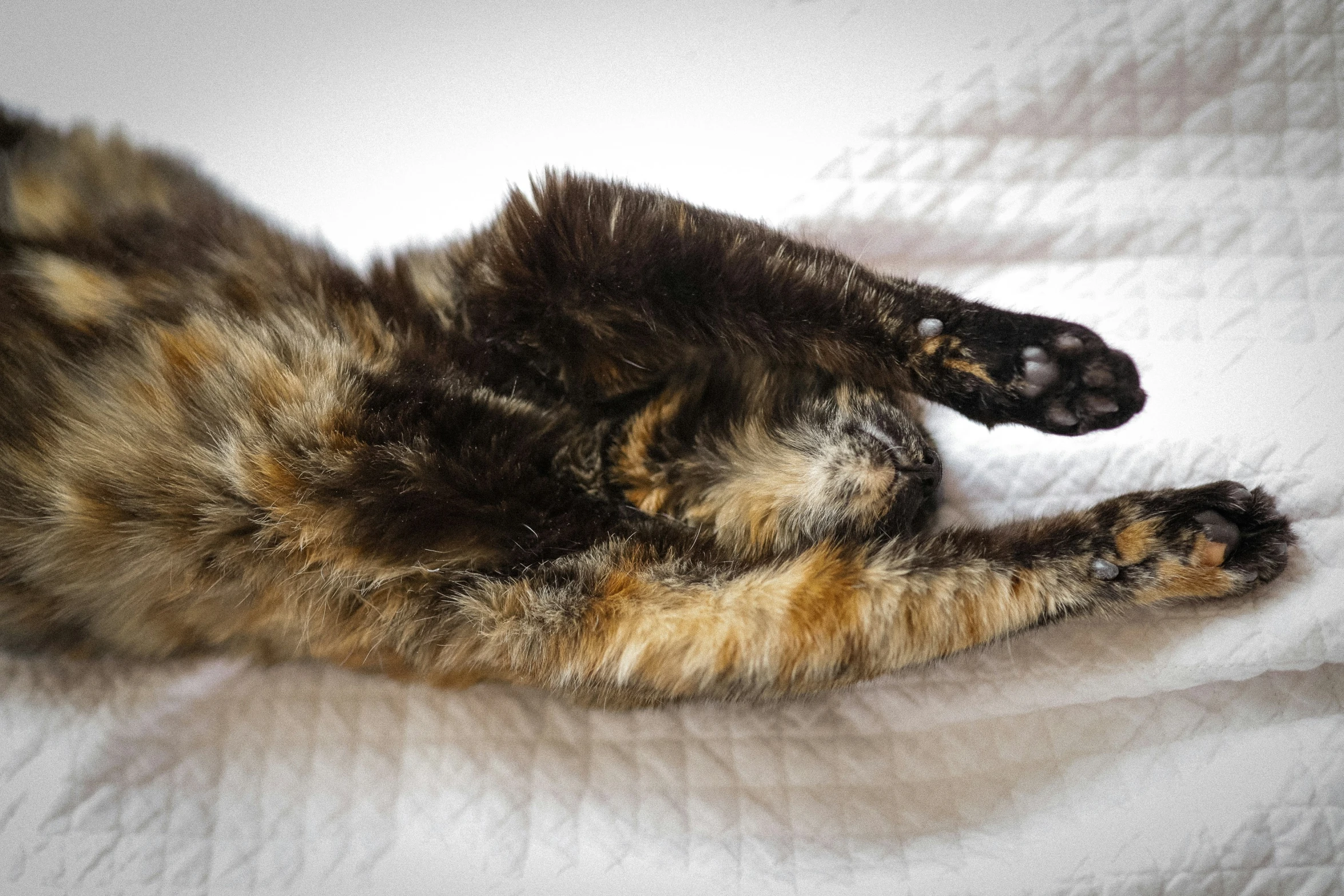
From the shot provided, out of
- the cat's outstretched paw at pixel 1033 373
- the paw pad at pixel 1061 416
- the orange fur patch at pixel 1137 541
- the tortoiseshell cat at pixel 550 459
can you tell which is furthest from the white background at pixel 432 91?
the orange fur patch at pixel 1137 541

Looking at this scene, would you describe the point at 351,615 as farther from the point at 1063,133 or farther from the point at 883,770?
the point at 1063,133

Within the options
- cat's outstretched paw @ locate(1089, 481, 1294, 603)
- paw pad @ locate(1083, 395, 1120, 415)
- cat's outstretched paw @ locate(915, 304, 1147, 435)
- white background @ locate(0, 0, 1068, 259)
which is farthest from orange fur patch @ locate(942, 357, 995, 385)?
white background @ locate(0, 0, 1068, 259)

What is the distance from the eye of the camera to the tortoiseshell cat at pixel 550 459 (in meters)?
0.91

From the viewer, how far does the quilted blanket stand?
992 mm

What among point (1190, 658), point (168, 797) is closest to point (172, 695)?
point (168, 797)

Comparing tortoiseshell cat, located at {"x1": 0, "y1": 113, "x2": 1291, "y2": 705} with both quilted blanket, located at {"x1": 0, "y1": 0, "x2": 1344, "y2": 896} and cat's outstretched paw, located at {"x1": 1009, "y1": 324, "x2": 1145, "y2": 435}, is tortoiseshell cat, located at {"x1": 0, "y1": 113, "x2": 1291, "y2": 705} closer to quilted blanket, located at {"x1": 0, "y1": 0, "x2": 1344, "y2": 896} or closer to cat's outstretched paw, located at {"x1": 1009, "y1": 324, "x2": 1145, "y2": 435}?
cat's outstretched paw, located at {"x1": 1009, "y1": 324, "x2": 1145, "y2": 435}

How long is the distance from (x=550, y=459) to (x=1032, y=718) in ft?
2.17

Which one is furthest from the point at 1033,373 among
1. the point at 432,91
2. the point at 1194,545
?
the point at 432,91

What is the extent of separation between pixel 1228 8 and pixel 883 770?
3.54ft

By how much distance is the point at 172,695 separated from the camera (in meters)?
1.08

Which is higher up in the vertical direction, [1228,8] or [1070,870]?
[1228,8]

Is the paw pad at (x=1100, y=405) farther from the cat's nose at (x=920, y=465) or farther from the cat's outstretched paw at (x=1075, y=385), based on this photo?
the cat's nose at (x=920, y=465)

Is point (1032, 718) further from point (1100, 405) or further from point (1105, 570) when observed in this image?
point (1100, 405)

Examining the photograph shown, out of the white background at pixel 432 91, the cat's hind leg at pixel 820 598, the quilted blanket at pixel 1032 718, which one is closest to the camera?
the cat's hind leg at pixel 820 598
